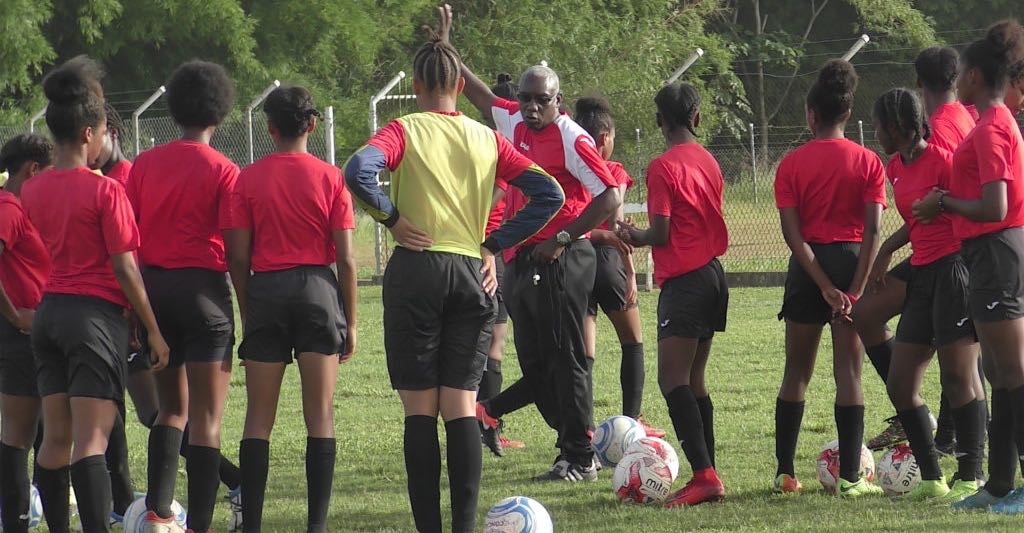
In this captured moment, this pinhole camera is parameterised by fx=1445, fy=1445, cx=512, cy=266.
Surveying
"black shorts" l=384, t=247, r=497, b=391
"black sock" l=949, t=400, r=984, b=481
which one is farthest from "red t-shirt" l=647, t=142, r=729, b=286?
"black shorts" l=384, t=247, r=497, b=391

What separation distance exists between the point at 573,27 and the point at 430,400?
78.9 ft

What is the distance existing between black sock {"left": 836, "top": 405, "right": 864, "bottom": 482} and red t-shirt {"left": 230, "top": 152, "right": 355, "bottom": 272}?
2.38m

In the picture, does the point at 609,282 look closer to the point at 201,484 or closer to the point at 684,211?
the point at 684,211

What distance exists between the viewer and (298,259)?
557 cm

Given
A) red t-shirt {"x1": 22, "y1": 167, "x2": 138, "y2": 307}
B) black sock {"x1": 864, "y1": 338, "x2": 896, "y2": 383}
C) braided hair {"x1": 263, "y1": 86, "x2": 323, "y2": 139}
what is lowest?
black sock {"x1": 864, "y1": 338, "x2": 896, "y2": 383}

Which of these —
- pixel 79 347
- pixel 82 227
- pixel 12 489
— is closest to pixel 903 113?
pixel 82 227

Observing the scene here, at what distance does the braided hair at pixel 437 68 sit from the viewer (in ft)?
17.6

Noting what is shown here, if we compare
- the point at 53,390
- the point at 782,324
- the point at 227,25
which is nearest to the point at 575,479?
the point at 53,390

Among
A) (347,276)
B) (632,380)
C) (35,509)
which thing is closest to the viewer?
(347,276)

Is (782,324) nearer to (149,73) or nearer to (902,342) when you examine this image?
(902,342)

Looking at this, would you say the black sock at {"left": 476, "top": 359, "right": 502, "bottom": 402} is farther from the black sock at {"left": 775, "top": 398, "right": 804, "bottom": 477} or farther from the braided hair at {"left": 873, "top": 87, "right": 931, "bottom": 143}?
the braided hair at {"left": 873, "top": 87, "right": 931, "bottom": 143}

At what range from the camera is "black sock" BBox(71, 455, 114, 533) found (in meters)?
5.36

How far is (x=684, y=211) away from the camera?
6543 mm

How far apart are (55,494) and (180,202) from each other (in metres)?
1.23
